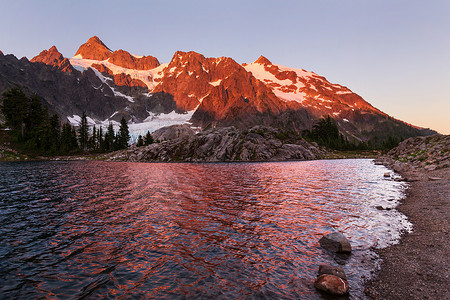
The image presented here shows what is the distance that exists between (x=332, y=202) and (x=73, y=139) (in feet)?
587

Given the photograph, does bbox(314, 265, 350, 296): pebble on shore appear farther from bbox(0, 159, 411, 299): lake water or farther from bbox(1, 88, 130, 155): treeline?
bbox(1, 88, 130, 155): treeline

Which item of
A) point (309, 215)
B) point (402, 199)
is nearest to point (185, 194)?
point (309, 215)

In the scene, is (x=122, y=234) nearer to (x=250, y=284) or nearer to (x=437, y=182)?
(x=250, y=284)

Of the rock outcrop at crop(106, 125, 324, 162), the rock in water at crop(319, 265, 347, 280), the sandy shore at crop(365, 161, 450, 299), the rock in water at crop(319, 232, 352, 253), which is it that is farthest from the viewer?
the rock outcrop at crop(106, 125, 324, 162)

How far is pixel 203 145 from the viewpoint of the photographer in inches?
5472

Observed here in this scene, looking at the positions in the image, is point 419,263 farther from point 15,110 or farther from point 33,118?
point 33,118

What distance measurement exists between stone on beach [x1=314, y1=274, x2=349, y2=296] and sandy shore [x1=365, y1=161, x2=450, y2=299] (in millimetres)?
1022

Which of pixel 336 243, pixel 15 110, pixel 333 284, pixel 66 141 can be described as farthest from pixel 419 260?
pixel 66 141

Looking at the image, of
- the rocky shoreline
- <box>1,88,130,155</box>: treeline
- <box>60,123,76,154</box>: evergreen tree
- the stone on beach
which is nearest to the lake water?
the stone on beach

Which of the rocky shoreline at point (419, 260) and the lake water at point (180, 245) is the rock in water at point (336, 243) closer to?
the lake water at point (180, 245)

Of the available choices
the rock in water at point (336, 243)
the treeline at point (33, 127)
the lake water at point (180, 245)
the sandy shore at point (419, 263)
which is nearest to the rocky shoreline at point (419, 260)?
the sandy shore at point (419, 263)

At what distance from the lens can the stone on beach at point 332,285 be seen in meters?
9.55

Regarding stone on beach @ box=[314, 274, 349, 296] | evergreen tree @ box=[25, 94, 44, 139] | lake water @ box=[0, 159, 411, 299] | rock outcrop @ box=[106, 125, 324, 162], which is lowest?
lake water @ box=[0, 159, 411, 299]

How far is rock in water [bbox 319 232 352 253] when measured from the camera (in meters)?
13.7
